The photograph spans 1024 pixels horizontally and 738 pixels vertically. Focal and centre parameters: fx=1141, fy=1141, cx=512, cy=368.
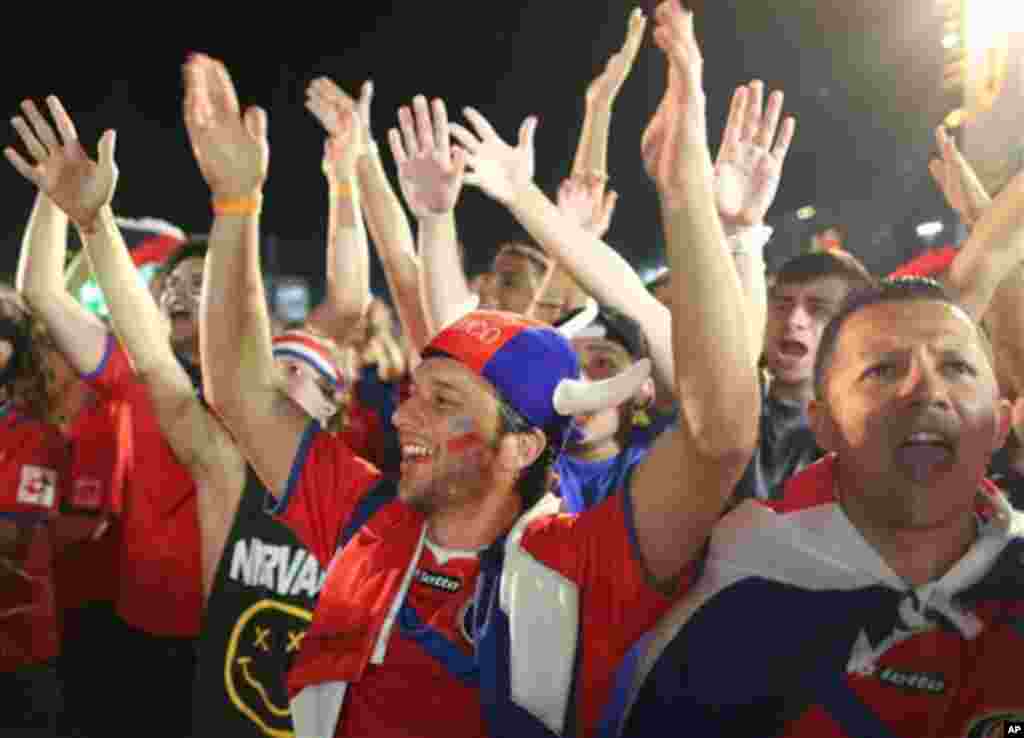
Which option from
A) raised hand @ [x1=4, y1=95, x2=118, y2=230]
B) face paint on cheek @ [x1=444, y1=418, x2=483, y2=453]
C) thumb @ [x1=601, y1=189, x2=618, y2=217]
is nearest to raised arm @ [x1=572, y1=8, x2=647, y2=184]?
thumb @ [x1=601, y1=189, x2=618, y2=217]

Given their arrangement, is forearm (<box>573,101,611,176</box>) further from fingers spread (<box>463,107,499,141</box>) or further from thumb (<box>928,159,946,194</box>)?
thumb (<box>928,159,946,194</box>)

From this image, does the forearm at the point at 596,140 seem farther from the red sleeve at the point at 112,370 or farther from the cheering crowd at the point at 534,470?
the red sleeve at the point at 112,370

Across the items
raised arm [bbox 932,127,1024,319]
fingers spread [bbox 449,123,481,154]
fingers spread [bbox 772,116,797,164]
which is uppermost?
fingers spread [bbox 772,116,797,164]

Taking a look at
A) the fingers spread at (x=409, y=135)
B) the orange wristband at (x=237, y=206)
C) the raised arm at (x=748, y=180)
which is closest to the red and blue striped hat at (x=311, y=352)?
the fingers spread at (x=409, y=135)

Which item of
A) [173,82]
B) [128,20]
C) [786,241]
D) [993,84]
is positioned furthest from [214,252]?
[173,82]

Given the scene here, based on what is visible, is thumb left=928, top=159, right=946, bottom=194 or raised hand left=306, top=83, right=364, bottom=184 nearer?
thumb left=928, top=159, right=946, bottom=194

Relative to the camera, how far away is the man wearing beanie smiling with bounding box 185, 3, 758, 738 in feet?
6.06

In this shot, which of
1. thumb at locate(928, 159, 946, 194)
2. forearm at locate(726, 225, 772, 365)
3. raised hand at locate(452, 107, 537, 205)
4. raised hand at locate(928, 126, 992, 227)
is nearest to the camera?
forearm at locate(726, 225, 772, 365)

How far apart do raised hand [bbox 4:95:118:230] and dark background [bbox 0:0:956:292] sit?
3.22m

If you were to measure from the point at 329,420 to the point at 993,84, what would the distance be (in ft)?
7.99

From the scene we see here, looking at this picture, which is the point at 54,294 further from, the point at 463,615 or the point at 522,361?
the point at 463,615

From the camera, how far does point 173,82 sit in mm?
15180

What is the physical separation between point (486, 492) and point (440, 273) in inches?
36.0

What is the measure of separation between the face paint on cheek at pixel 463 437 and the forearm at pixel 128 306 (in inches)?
40.0
